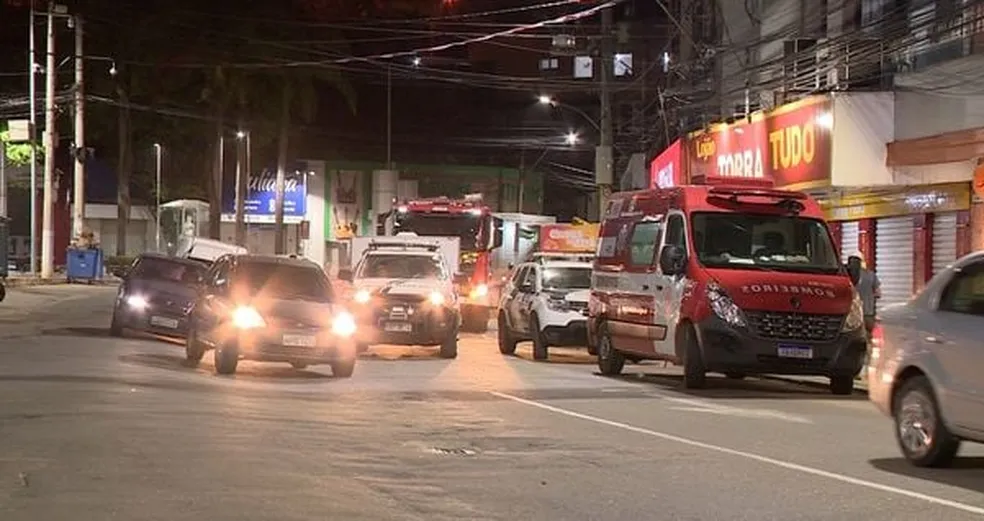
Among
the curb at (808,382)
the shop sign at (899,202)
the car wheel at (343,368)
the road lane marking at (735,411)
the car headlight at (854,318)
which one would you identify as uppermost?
the shop sign at (899,202)

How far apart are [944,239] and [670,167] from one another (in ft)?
38.7

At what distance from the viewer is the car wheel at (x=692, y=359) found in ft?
55.3

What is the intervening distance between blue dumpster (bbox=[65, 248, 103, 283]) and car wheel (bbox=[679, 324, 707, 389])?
3718 cm

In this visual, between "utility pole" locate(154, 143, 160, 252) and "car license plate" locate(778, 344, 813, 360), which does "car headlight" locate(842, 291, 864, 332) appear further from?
"utility pole" locate(154, 143, 160, 252)

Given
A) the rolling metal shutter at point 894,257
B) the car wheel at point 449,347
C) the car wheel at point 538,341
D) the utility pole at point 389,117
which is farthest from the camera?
the utility pole at point 389,117

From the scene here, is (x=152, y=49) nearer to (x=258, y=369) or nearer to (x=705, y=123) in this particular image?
(x=705, y=123)

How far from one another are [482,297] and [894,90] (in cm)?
1297

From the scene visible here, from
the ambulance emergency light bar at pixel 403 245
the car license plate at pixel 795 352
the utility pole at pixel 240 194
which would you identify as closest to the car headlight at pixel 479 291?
the ambulance emergency light bar at pixel 403 245

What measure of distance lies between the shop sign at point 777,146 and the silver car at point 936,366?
24.5 feet

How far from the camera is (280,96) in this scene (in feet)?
202

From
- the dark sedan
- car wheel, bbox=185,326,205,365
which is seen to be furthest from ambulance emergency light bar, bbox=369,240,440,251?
car wheel, bbox=185,326,205,365

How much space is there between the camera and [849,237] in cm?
2778

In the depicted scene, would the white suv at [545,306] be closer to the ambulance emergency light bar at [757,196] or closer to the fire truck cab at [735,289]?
the fire truck cab at [735,289]

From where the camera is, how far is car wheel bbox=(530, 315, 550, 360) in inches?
923
